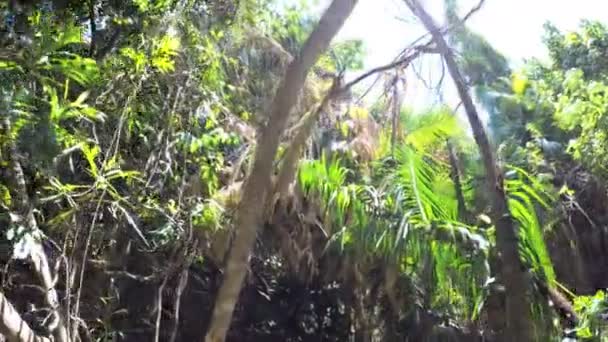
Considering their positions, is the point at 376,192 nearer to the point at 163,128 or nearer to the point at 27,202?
the point at 163,128

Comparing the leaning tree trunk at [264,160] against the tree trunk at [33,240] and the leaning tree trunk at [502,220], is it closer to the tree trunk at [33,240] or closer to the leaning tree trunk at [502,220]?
the tree trunk at [33,240]

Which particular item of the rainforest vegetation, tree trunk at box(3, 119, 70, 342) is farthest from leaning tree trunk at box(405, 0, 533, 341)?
tree trunk at box(3, 119, 70, 342)

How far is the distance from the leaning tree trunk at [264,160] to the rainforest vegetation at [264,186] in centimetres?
1

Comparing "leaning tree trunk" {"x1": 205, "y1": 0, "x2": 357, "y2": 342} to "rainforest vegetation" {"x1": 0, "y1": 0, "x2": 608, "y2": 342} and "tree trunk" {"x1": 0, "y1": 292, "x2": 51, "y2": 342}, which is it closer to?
"rainforest vegetation" {"x1": 0, "y1": 0, "x2": 608, "y2": 342}

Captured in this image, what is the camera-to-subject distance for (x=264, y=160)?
431cm

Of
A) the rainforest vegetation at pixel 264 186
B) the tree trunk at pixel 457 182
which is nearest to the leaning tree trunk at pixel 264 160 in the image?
the rainforest vegetation at pixel 264 186

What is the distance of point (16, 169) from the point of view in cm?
455

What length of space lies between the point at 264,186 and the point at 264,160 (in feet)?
0.50

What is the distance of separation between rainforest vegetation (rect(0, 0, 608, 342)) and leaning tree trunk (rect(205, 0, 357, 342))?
0.5 inches

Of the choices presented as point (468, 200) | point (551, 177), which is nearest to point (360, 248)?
point (468, 200)

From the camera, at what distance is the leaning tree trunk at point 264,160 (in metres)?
4.26

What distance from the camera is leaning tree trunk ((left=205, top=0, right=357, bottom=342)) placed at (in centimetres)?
426

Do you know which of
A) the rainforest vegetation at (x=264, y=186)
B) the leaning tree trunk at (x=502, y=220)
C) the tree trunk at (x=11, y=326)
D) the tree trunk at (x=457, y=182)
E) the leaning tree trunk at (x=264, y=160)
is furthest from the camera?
the tree trunk at (x=457, y=182)

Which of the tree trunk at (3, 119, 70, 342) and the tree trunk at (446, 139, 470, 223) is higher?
the tree trunk at (446, 139, 470, 223)
